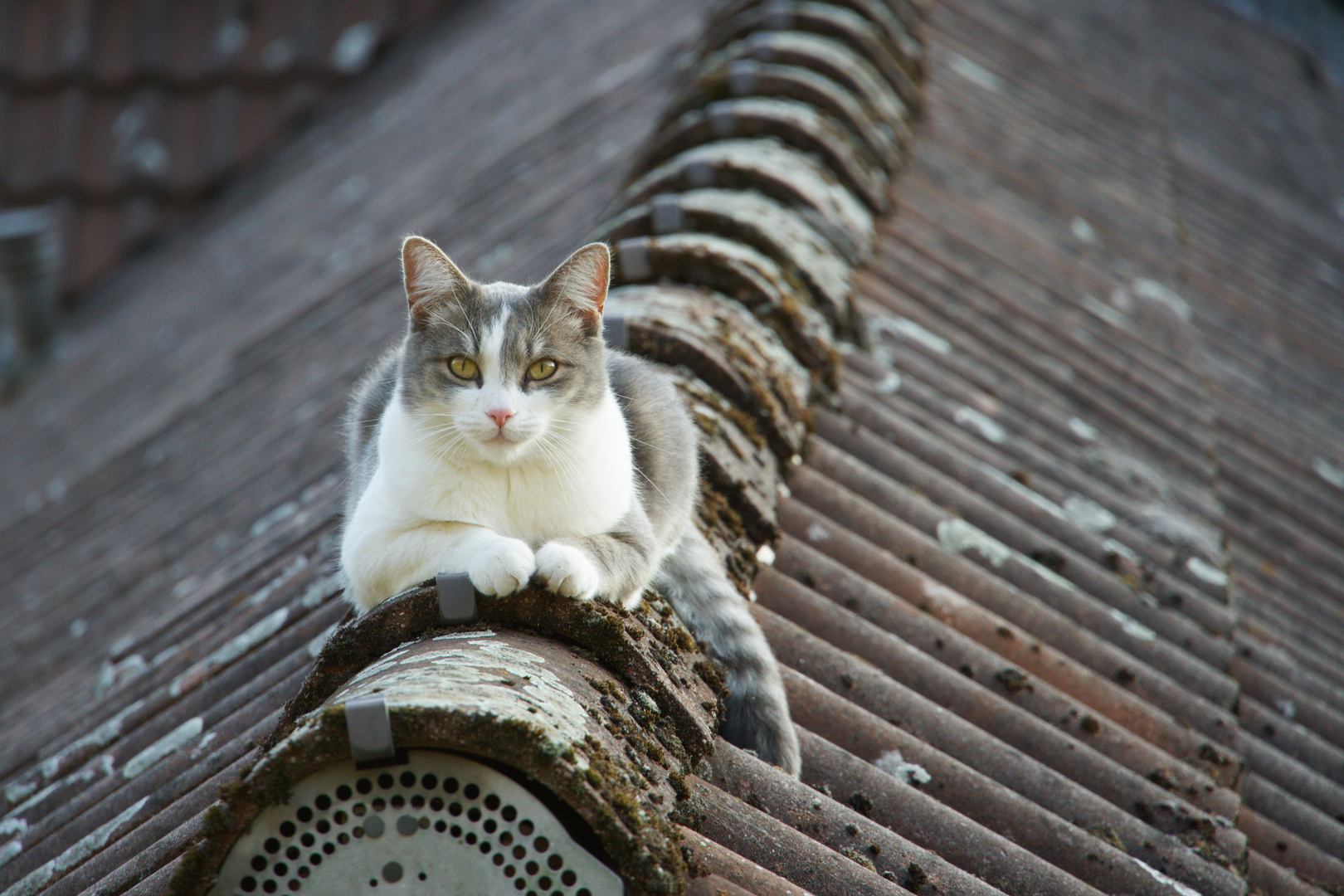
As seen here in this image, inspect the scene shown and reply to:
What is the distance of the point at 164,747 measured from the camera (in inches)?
89.8

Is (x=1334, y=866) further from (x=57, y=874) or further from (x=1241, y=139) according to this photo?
(x=1241, y=139)

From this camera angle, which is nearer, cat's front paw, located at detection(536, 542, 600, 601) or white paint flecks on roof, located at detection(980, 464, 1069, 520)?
cat's front paw, located at detection(536, 542, 600, 601)

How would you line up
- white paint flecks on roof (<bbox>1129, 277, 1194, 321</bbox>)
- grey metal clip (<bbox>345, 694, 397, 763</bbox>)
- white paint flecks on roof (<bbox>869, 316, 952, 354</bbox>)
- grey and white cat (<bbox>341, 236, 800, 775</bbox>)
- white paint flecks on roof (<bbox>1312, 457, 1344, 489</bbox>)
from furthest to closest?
white paint flecks on roof (<bbox>1129, 277, 1194, 321</bbox>) < white paint flecks on roof (<bbox>1312, 457, 1344, 489</bbox>) < white paint flecks on roof (<bbox>869, 316, 952, 354</bbox>) < grey and white cat (<bbox>341, 236, 800, 775</bbox>) < grey metal clip (<bbox>345, 694, 397, 763</bbox>)

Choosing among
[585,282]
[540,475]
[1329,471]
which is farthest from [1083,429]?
[540,475]

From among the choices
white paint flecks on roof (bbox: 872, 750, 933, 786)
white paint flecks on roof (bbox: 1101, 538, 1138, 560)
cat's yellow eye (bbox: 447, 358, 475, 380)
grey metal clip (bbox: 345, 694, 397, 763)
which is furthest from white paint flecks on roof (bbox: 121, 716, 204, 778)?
white paint flecks on roof (bbox: 1101, 538, 1138, 560)

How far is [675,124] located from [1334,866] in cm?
287

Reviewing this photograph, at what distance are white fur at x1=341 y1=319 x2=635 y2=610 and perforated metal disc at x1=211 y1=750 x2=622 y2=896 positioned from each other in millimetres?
436

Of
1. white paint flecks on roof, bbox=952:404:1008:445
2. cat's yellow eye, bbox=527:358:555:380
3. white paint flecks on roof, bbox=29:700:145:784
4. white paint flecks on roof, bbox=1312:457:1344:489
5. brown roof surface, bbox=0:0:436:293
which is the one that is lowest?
brown roof surface, bbox=0:0:436:293

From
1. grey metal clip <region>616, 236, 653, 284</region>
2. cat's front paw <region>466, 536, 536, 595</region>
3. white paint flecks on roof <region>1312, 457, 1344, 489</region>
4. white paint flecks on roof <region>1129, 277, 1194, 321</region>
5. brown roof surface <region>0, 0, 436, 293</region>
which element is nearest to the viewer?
cat's front paw <region>466, 536, 536, 595</region>

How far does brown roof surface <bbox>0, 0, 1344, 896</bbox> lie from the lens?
204 cm

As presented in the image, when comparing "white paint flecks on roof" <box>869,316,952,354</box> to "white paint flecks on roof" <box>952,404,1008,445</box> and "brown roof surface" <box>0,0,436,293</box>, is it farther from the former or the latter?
"brown roof surface" <box>0,0,436,293</box>

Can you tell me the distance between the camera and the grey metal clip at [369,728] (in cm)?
127

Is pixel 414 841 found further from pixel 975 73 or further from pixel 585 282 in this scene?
pixel 975 73

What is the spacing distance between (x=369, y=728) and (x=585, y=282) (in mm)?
999
